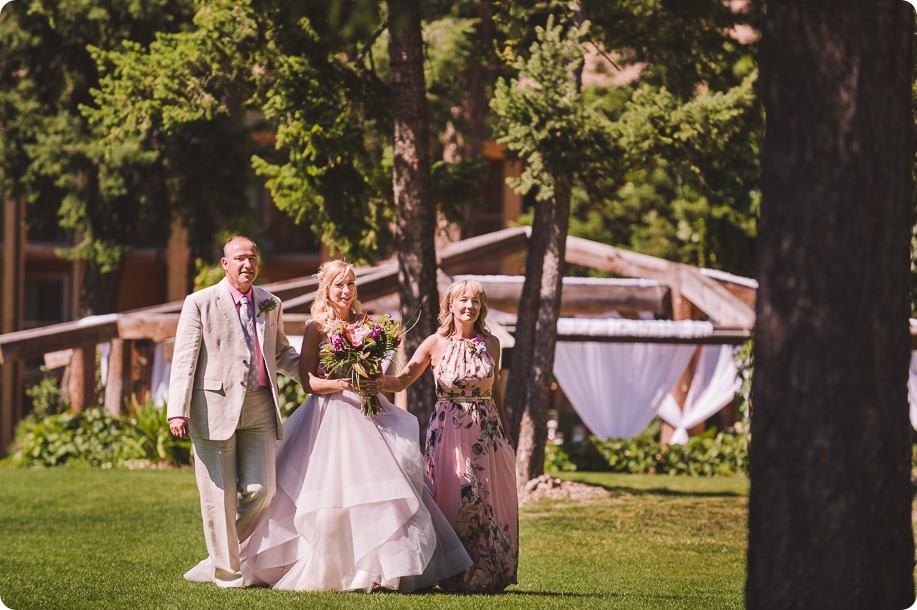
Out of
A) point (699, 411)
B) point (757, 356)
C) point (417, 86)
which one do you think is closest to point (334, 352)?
point (757, 356)

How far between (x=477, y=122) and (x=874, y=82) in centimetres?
2112

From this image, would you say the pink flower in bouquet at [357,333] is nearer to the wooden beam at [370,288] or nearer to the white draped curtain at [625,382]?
the wooden beam at [370,288]

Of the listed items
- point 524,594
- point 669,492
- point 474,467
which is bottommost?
point 669,492

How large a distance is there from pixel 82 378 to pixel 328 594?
15436mm

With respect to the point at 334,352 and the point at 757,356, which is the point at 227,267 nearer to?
the point at 334,352

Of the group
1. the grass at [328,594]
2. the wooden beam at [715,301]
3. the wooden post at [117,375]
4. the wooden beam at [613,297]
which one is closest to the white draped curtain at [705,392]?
the wooden beam at [715,301]

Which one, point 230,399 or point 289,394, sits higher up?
point 230,399

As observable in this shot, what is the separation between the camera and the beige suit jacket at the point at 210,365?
320 inches

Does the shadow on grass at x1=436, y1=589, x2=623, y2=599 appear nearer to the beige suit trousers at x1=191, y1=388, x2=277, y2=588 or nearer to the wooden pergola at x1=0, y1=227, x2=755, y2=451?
the beige suit trousers at x1=191, y1=388, x2=277, y2=588

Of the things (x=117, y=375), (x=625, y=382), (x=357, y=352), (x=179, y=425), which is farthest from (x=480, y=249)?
(x=179, y=425)

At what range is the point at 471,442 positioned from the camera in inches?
339

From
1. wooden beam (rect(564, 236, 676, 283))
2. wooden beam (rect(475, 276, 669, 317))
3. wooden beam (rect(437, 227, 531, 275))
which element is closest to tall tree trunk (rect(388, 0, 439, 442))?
wooden beam (rect(437, 227, 531, 275))

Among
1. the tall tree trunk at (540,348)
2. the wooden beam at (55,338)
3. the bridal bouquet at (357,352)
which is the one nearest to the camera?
the bridal bouquet at (357,352)

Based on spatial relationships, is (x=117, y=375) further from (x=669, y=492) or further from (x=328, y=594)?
(x=328, y=594)
